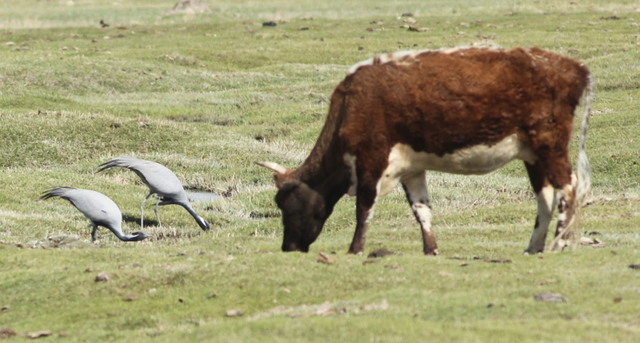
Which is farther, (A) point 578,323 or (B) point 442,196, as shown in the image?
(B) point 442,196

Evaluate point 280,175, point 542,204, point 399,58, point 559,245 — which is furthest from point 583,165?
point 280,175

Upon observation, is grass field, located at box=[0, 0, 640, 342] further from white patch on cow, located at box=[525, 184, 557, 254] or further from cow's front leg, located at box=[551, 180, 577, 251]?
white patch on cow, located at box=[525, 184, 557, 254]

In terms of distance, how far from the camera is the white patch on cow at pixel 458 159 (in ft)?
39.7

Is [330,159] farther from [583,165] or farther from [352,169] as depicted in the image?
[583,165]

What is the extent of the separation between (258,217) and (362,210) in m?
7.84

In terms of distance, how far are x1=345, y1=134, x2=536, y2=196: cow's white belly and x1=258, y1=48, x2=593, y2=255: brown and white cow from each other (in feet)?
0.04

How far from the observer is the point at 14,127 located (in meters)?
26.0

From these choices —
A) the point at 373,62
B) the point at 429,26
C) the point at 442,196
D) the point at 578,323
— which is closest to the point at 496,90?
the point at 373,62

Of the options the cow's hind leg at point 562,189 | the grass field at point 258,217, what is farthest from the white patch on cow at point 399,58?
the grass field at point 258,217

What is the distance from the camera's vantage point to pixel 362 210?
12.5m

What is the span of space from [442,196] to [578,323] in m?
12.1

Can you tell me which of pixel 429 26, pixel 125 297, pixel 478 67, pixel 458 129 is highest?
pixel 478 67

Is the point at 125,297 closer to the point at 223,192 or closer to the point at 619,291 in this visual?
the point at 619,291

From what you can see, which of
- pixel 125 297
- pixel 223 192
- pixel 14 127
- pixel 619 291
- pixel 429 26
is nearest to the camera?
pixel 619 291
